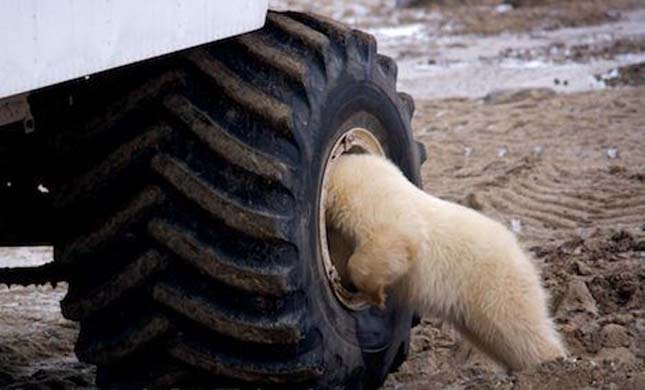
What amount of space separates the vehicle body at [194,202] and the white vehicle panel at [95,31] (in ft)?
0.04

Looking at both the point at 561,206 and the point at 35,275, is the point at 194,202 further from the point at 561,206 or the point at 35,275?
the point at 561,206

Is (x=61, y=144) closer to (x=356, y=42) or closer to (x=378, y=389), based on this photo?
(x=356, y=42)

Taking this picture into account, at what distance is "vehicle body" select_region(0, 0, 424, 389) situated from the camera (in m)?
4.40

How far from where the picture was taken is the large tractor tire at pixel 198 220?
4402mm

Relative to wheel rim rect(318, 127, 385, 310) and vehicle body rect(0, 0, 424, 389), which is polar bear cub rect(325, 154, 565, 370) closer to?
wheel rim rect(318, 127, 385, 310)

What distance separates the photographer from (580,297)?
652 centimetres

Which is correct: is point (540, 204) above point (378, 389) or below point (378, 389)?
below

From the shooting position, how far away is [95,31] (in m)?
3.78

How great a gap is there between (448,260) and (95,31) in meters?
1.92

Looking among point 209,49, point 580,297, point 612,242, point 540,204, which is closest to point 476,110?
point 540,204

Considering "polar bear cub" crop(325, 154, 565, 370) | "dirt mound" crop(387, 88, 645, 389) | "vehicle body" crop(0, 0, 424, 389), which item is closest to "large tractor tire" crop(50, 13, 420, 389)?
"vehicle body" crop(0, 0, 424, 389)

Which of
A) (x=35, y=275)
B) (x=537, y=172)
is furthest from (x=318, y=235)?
(x=537, y=172)

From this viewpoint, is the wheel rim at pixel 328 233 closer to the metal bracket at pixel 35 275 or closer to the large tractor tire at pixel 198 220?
the large tractor tire at pixel 198 220

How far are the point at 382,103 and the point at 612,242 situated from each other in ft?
8.01
